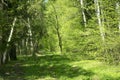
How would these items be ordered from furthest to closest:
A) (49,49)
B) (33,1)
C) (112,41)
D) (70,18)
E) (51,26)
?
(49,49) < (51,26) < (70,18) < (33,1) < (112,41)

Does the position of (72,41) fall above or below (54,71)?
above

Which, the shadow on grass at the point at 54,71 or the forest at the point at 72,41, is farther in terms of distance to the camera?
the shadow on grass at the point at 54,71

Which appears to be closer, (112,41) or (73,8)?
(112,41)

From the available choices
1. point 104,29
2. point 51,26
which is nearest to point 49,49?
point 51,26

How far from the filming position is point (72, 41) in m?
34.1

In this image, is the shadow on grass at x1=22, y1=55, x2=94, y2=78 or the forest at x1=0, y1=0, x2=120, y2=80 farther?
the shadow on grass at x1=22, y1=55, x2=94, y2=78

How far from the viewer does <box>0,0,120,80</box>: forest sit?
13.8m

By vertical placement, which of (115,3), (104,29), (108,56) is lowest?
(108,56)

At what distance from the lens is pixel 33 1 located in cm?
2895

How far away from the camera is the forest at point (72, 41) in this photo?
13.8 metres

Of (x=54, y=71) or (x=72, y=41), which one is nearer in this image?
(x=54, y=71)

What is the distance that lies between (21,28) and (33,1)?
3385 millimetres

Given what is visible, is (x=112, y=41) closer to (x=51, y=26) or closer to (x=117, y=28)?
(x=117, y=28)

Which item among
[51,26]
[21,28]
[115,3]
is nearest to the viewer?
[115,3]
